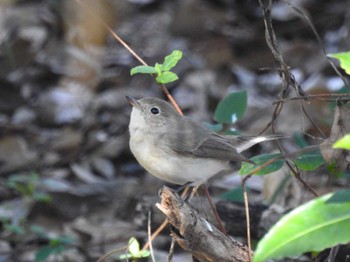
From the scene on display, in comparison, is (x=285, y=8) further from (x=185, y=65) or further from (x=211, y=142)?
(x=211, y=142)

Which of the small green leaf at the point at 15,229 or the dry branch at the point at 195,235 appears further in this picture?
the small green leaf at the point at 15,229

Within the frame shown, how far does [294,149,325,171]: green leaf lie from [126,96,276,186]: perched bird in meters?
0.36

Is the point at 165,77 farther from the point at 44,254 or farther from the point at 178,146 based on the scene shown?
the point at 44,254

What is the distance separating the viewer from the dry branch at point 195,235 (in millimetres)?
3049

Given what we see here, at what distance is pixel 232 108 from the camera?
419 centimetres

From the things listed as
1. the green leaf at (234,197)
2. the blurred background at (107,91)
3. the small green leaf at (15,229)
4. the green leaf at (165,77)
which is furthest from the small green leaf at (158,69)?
the small green leaf at (15,229)

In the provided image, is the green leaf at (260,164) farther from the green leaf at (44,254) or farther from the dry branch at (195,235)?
the green leaf at (44,254)

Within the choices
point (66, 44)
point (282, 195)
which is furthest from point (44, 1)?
point (282, 195)

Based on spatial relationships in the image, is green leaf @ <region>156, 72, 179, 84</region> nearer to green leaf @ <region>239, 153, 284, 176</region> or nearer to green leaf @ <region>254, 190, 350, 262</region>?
green leaf @ <region>239, 153, 284, 176</region>

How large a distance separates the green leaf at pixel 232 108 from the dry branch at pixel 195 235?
1.04m

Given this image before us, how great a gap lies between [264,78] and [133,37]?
1421 millimetres

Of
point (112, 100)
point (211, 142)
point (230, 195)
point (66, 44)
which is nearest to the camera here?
point (211, 142)

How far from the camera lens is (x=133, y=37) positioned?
24.2 feet

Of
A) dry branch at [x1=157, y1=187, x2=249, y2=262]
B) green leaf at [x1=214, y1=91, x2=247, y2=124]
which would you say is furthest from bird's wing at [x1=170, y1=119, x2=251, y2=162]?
dry branch at [x1=157, y1=187, x2=249, y2=262]
